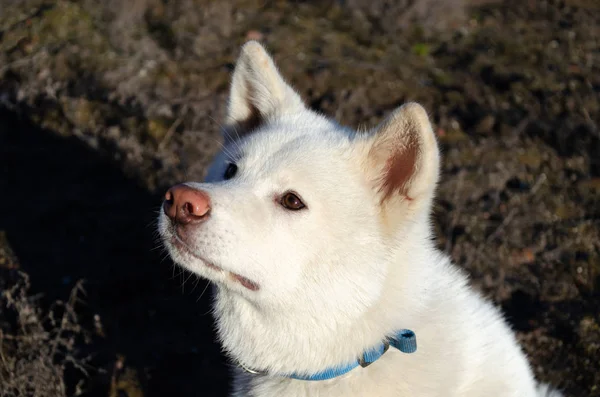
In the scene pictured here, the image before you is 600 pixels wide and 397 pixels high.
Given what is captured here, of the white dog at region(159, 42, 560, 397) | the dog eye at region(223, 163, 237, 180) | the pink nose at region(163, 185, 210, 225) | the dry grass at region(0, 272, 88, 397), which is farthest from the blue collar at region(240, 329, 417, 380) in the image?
the dry grass at region(0, 272, 88, 397)

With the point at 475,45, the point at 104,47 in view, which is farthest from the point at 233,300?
the point at 475,45

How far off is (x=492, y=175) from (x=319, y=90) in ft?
6.46

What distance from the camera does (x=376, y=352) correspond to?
2.75m

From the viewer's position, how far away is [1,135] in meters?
5.78

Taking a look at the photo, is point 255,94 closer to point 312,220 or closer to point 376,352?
point 312,220

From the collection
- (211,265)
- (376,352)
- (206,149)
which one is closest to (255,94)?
(211,265)

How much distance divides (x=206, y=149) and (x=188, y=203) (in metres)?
3.21

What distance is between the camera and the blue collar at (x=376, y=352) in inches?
108

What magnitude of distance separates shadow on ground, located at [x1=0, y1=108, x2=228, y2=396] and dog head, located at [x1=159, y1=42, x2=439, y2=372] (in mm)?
1289

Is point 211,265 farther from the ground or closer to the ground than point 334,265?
closer to the ground

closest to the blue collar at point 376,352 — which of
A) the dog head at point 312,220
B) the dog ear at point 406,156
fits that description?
the dog head at point 312,220

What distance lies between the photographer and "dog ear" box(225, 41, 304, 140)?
10.7ft

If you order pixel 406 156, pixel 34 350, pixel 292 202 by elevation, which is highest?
pixel 406 156

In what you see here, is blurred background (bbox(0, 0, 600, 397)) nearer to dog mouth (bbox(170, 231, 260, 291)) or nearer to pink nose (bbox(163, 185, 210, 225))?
dog mouth (bbox(170, 231, 260, 291))
